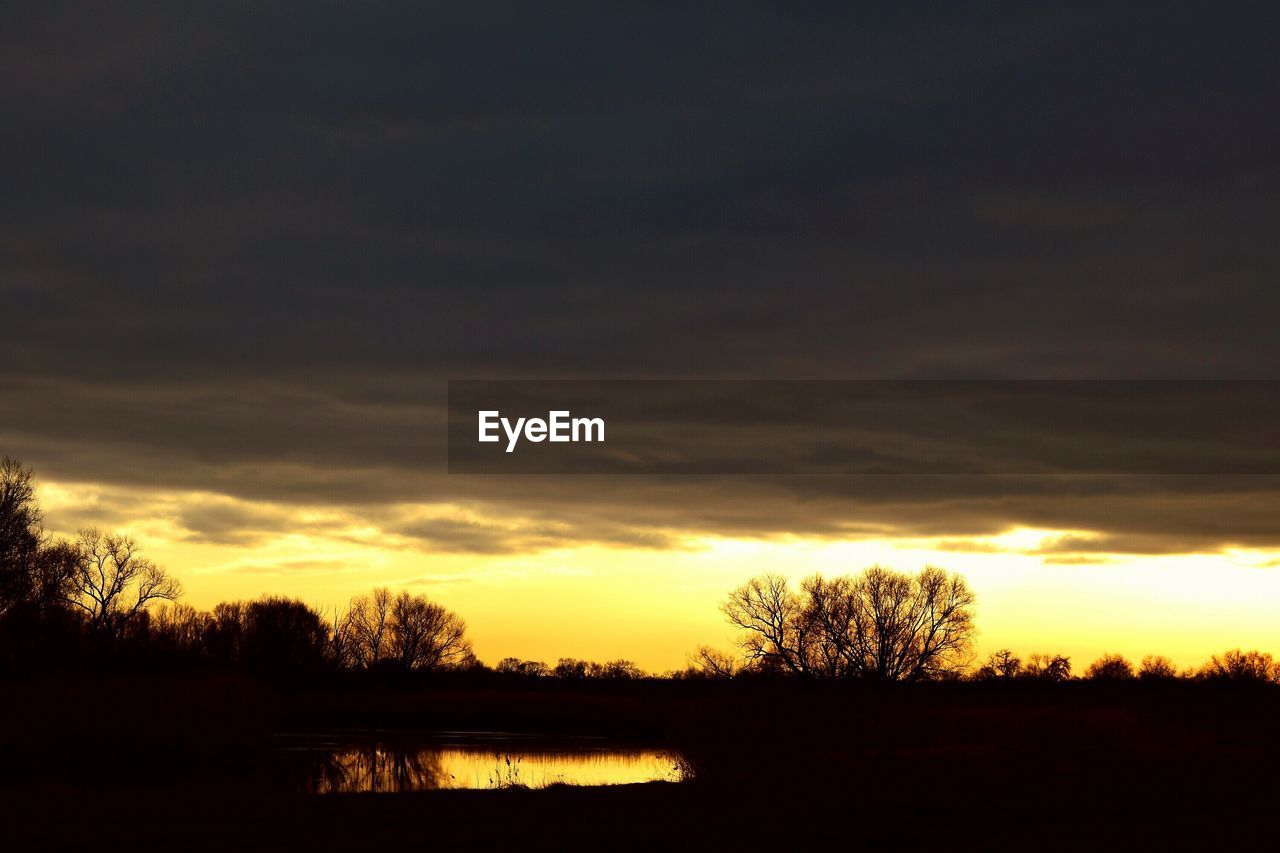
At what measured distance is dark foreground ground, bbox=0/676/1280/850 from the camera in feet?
67.4

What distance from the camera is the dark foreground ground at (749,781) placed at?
67.4 ft

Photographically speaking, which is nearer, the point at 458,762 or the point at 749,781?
Answer: the point at 749,781

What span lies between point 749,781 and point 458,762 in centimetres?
1980

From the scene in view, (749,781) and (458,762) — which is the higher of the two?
(749,781)

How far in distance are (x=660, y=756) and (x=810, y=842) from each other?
2864 cm

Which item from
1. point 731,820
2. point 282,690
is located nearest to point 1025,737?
point 731,820

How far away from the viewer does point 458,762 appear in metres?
46.0

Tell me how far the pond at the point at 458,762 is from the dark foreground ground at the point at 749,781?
5.83 feet

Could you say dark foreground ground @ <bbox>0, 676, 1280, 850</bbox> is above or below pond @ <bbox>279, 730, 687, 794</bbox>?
above

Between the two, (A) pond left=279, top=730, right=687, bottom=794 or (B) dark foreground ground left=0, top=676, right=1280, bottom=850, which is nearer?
(B) dark foreground ground left=0, top=676, right=1280, bottom=850

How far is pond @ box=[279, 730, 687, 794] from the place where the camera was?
37.9 m

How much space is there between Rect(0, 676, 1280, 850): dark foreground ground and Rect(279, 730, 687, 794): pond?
5.83 ft

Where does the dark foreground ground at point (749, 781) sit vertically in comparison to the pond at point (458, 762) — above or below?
above

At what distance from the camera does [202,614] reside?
115125mm
